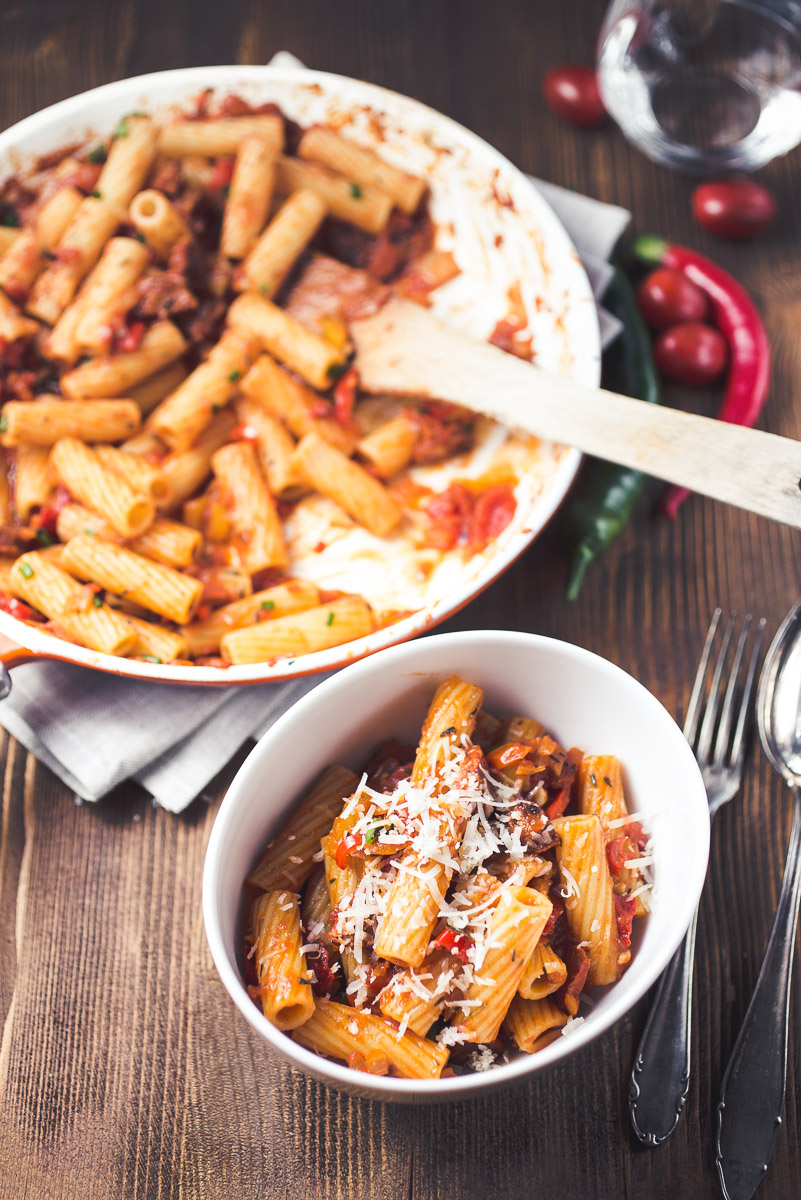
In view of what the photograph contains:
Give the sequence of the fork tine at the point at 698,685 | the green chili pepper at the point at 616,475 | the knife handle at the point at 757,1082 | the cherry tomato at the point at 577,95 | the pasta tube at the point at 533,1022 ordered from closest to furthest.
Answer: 1. the pasta tube at the point at 533,1022
2. the knife handle at the point at 757,1082
3. the fork tine at the point at 698,685
4. the green chili pepper at the point at 616,475
5. the cherry tomato at the point at 577,95

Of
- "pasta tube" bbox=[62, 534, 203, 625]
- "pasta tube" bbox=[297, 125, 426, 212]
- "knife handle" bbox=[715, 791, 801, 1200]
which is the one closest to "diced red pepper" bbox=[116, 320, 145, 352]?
"pasta tube" bbox=[62, 534, 203, 625]

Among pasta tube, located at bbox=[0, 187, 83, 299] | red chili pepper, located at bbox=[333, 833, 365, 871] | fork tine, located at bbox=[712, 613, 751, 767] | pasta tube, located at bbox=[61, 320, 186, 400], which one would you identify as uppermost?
pasta tube, located at bbox=[0, 187, 83, 299]

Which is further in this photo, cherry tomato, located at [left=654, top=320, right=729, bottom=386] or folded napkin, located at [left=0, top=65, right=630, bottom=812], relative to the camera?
cherry tomato, located at [left=654, top=320, right=729, bottom=386]

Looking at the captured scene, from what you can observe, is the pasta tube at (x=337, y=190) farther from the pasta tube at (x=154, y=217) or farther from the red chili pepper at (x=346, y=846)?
the red chili pepper at (x=346, y=846)

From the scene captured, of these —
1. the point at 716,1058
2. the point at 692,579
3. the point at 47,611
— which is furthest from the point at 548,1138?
the point at 47,611

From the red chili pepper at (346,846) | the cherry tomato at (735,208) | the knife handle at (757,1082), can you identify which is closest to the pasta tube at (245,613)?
the red chili pepper at (346,846)

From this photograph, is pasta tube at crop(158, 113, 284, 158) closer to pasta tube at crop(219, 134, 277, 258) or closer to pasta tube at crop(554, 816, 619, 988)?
pasta tube at crop(219, 134, 277, 258)
